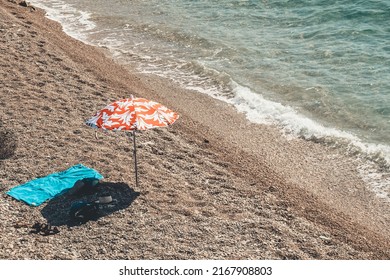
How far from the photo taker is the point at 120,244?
961 centimetres

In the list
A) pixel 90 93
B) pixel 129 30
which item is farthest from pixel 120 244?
pixel 129 30

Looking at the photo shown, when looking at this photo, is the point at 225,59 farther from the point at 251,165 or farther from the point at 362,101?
the point at 251,165

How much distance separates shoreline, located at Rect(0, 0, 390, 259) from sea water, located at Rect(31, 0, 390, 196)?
3.56ft

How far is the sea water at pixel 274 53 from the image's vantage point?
16.8 meters

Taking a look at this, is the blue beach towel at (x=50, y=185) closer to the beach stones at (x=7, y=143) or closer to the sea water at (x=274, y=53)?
the beach stones at (x=7, y=143)

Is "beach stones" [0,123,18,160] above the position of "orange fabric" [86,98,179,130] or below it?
below

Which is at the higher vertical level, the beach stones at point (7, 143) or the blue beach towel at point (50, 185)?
the beach stones at point (7, 143)

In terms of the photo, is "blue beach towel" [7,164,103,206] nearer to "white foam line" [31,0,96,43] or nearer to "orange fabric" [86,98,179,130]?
"orange fabric" [86,98,179,130]

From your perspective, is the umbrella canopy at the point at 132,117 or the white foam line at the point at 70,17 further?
the white foam line at the point at 70,17

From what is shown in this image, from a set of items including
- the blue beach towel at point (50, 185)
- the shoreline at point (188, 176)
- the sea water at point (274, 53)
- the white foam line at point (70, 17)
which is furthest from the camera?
the white foam line at point (70, 17)

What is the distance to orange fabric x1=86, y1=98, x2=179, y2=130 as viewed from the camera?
34.2 ft

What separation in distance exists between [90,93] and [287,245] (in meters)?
8.87

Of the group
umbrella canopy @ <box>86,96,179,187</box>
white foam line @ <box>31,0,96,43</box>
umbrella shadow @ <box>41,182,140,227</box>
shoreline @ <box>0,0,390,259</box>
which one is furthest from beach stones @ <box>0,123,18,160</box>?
white foam line @ <box>31,0,96,43</box>

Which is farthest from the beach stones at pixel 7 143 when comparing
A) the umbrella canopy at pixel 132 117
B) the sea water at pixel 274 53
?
the sea water at pixel 274 53
